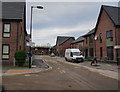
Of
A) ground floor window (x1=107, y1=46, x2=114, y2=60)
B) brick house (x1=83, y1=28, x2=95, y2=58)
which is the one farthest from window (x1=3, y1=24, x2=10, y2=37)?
brick house (x1=83, y1=28, x2=95, y2=58)

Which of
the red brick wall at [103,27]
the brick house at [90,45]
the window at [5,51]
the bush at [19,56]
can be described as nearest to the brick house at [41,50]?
the brick house at [90,45]

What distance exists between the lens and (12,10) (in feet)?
77.5

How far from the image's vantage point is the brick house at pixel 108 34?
25.6 metres

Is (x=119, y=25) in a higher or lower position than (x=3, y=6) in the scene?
lower

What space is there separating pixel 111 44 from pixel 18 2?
16.7 meters

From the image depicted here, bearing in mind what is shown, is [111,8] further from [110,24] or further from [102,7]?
[110,24]

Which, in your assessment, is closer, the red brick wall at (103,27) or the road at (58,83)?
the road at (58,83)

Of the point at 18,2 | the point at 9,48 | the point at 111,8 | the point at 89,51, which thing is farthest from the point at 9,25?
the point at 89,51

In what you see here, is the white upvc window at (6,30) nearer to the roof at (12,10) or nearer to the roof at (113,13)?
the roof at (12,10)

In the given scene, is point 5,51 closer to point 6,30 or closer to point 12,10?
point 6,30

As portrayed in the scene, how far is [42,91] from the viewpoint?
301 inches

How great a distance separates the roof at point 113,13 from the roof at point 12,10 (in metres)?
14.3

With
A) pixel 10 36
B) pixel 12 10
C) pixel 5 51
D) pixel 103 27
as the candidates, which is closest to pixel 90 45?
pixel 103 27

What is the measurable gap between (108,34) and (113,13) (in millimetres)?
3768
